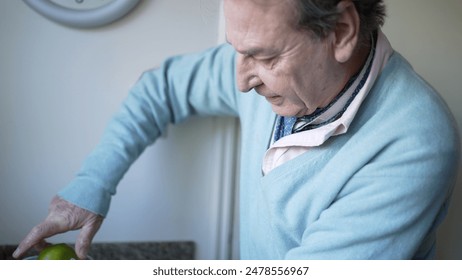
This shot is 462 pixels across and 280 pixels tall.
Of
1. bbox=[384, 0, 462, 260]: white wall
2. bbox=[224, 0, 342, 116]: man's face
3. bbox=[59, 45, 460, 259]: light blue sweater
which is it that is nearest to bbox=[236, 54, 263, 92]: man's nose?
bbox=[224, 0, 342, 116]: man's face

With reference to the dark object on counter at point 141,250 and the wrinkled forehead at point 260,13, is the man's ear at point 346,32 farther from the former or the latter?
the dark object on counter at point 141,250

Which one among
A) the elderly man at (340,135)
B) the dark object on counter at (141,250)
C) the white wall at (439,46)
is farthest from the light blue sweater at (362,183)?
the dark object on counter at (141,250)

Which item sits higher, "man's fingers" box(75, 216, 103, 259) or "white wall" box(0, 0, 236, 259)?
"white wall" box(0, 0, 236, 259)

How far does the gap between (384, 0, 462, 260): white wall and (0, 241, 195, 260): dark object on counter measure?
0.46 m

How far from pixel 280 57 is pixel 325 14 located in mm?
70

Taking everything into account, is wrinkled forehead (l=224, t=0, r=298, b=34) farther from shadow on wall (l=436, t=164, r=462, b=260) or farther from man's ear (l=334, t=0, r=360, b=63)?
shadow on wall (l=436, t=164, r=462, b=260)

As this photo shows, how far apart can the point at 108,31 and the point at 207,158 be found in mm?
294

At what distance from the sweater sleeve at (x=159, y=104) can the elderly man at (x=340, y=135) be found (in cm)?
12

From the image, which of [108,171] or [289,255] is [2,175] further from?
[289,255]

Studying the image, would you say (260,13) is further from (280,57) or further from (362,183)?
(362,183)

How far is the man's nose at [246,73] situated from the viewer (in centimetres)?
65

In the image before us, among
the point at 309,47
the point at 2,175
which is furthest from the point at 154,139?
the point at 309,47

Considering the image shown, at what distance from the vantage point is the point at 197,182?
3.43 ft

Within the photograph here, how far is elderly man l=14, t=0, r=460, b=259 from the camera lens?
0.61 m
